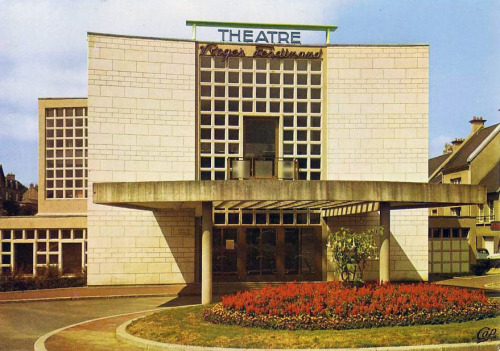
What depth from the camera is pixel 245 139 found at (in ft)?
81.3

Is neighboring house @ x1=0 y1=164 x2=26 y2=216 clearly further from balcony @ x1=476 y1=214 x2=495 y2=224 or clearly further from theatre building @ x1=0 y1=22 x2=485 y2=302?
balcony @ x1=476 y1=214 x2=495 y2=224

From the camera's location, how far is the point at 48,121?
28.9m

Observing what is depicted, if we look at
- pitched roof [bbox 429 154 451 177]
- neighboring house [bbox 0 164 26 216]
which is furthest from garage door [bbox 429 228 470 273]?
neighboring house [bbox 0 164 26 216]

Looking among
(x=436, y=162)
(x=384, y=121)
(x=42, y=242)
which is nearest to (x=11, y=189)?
(x=42, y=242)

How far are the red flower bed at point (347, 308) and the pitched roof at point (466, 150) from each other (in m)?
27.7

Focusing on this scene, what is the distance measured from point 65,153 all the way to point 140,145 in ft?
23.9

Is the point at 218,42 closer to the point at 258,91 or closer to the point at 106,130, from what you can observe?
the point at 258,91

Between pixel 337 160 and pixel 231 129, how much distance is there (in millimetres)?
5000

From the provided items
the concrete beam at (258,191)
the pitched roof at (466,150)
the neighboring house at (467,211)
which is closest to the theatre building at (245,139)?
the neighboring house at (467,211)

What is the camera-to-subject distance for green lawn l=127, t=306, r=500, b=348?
11.8m

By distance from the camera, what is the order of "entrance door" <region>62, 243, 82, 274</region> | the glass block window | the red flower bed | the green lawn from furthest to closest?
the glass block window < "entrance door" <region>62, 243, 82, 274</region> < the red flower bed < the green lawn

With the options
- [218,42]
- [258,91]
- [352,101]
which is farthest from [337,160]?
[218,42]

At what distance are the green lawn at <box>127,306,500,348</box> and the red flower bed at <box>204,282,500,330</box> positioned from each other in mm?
296

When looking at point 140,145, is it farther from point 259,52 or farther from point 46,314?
point 46,314
